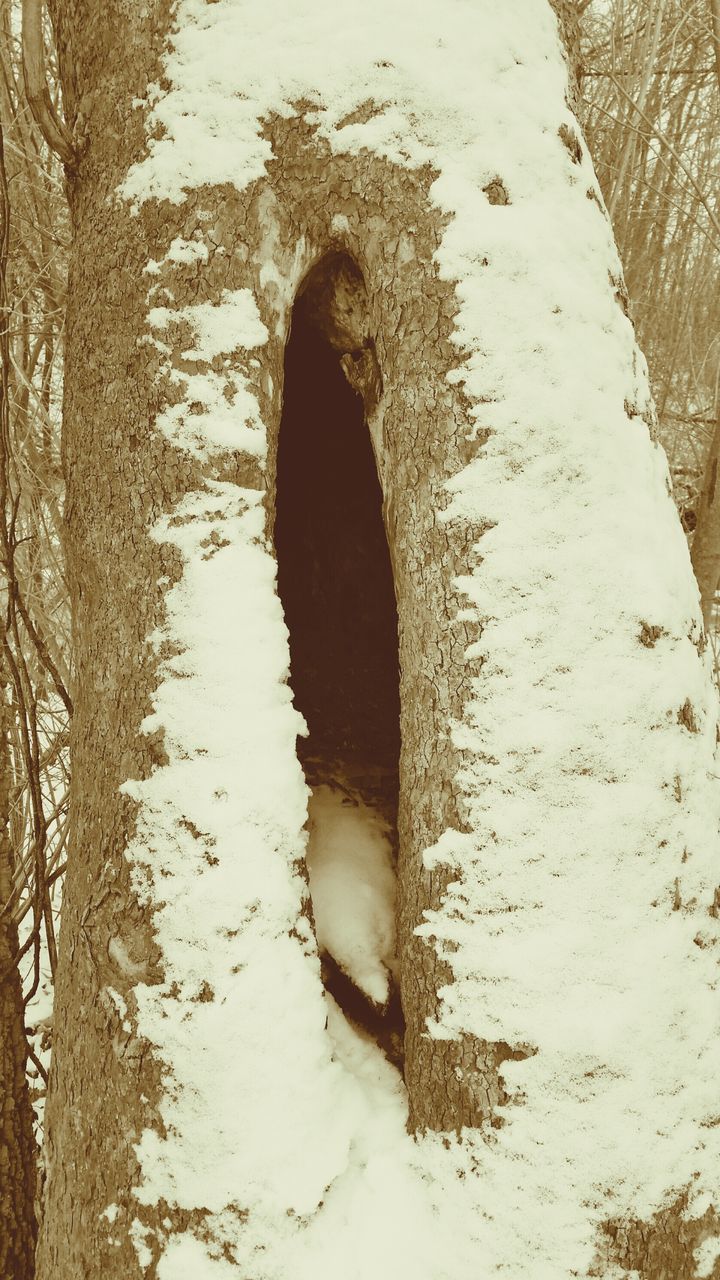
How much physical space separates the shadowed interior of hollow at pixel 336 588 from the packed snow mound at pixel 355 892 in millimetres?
159

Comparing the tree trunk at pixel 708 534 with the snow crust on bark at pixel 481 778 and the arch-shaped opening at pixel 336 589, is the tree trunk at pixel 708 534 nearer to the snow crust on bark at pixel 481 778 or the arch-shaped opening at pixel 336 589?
the arch-shaped opening at pixel 336 589

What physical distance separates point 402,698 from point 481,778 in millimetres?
228

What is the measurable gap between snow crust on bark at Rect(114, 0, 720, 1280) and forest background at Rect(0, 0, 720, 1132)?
875mm

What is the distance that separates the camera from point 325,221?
1.41 metres

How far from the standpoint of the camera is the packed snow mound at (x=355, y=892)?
1566mm

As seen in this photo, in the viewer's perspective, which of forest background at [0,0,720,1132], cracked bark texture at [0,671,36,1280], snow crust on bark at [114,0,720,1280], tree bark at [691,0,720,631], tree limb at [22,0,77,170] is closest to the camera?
snow crust on bark at [114,0,720,1280]

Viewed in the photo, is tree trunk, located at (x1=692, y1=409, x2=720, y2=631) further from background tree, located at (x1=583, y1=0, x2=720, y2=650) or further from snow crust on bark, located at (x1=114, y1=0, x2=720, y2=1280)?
snow crust on bark, located at (x1=114, y1=0, x2=720, y2=1280)

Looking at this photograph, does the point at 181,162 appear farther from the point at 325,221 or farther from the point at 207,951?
the point at 207,951

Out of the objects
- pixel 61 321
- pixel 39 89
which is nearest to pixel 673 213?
pixel 61 321

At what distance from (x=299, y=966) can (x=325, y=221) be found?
1.31m

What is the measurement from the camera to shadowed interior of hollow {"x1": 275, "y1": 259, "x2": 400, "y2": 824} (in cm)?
198

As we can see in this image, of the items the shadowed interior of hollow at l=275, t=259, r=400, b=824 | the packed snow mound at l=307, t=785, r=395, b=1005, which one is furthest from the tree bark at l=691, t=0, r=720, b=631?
the packed snow mound at l=307, t=785, r=395, b=1005

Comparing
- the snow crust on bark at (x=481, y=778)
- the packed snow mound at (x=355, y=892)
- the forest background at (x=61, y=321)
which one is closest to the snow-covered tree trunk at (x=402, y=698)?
the snow crust on bark at (x=481, y=778)

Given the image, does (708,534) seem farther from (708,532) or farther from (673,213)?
(673,213)
